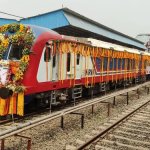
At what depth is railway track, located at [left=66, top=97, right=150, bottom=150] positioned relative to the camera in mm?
9031

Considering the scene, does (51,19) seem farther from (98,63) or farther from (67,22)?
(98,63)

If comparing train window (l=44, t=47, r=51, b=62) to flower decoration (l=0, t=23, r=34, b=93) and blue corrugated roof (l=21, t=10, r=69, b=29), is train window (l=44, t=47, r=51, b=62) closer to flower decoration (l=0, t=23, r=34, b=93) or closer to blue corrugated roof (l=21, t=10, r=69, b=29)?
flower decoration (l=0, t=23, r=34, b=93)

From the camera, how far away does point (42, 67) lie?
503 inches

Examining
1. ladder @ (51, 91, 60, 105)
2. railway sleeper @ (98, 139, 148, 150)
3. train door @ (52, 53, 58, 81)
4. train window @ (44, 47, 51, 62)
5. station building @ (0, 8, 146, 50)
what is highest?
station building @ (0, 8, 146, 50)

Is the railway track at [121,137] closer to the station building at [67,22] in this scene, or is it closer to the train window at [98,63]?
the train window at [98,63]

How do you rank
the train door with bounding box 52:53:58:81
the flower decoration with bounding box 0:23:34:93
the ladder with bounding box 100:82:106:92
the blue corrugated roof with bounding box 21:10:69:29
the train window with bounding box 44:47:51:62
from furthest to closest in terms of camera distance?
1. the blue corrugated roof with bounding box 21:10:69:29
2. the ladder with bounding box 100:82:106:92
3. the train door with bounding box 52:53:58:81
4. the train window with bounding box 44:47:51:62
5. the flower decoration with bounding box 0:23:34:93

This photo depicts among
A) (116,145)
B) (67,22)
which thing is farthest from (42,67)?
(67,22)

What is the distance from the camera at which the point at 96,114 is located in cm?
1405

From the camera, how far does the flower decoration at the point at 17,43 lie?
11.5 m

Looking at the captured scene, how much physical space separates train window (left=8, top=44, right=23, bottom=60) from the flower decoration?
0.43ft

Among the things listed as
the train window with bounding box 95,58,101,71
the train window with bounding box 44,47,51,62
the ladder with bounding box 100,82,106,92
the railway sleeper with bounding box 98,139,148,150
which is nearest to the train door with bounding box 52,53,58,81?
the train window with bounding box 44,47,51,62

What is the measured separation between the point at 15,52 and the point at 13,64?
0.67 meters

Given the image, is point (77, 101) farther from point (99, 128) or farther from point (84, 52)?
point (99, 128)

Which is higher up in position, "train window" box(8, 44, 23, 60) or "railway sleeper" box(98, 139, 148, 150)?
"train window" box(8, 44, 23, 60)
